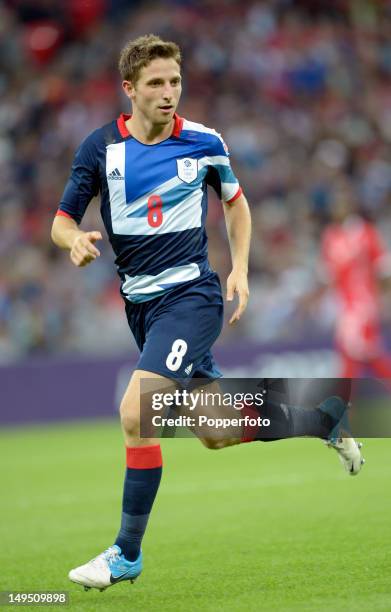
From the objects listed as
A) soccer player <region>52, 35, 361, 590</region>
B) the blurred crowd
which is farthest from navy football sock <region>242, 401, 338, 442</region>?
the blurred crowd

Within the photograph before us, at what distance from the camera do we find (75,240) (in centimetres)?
529

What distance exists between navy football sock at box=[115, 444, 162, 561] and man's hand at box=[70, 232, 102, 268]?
914 millimetres

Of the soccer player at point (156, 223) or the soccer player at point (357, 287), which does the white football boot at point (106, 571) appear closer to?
the soccer player at point (156, 223)

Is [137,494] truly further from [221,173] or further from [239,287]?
[221,173]

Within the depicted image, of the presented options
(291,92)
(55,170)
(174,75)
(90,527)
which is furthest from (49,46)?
(174,75)

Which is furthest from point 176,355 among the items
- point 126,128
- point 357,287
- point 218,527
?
point 357,287

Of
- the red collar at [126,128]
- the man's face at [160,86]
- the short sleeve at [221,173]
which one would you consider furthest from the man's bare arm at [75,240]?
the short sleeve at [221,173]

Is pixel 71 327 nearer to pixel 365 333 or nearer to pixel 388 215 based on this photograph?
pixel 365 333

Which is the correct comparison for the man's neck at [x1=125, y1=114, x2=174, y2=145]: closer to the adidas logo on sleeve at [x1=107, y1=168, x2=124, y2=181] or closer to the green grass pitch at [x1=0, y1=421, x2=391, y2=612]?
the adidas logo on sleeve at [x1=107, y1=168, x2=124, y2=181]

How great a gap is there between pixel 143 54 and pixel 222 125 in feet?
39.7

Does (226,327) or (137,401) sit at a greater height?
(137,401)

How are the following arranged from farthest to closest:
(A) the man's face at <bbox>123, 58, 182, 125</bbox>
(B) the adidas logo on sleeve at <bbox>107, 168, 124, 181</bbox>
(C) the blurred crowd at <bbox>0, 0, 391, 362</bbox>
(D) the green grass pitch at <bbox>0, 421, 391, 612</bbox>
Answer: (C) the blurred crowd at <bbox>0, 0, 391, 362</bbox> < (B) the adidas logo on sleeve at <bbox>107, 168, 124, 181</bbox> < (A) the man's face at <bbox>123, 58, 182, 125</bbox> < (D) the green grass pitch at <bbox>0, 421, 391, 612</bbox>

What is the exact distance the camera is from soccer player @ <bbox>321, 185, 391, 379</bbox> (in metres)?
13.1

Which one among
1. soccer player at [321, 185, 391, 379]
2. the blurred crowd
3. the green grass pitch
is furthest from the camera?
the blurred crowd
